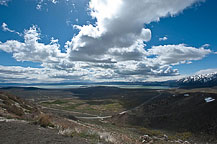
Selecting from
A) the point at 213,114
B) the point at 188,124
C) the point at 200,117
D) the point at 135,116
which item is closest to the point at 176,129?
the point at 188,124

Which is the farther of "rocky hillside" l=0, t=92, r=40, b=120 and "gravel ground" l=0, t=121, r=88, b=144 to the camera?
"rocky hillside" l=0, t=92, r=40, b=120

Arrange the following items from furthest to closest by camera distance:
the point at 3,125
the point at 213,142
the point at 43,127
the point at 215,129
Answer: the point at 215,129 < the point at 213,142 < the point at 43,127 < the point at 3,125

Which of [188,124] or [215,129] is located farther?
[188,124]

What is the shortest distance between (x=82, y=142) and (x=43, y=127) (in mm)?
4322

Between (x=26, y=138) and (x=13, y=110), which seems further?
(x=13, y=110)

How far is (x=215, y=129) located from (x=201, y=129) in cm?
347

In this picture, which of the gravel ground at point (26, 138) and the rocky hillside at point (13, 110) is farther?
the rocky hillside at point (13, 110)

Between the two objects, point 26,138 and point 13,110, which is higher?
point 26,138

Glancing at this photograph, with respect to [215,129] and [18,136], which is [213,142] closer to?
[215,129]

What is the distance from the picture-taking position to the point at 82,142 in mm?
7980

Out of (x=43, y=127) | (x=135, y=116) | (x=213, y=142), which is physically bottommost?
(x=135, y=116)

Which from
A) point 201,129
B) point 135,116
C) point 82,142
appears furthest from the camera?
point 135,116

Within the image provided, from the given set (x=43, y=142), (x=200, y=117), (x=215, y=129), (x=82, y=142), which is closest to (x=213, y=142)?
(x=215, y=129)

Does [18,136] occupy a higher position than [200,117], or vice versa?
[18,136]
